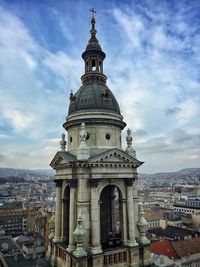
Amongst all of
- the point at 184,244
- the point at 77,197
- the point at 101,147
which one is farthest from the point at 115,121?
the point at 184,244

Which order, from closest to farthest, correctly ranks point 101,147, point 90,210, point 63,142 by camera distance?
point 90,210 → point 101,147 → point 63,142

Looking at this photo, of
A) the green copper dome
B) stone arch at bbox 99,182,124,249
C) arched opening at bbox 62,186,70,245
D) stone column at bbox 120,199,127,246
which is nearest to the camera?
stone column at bbox 120,199,127,246

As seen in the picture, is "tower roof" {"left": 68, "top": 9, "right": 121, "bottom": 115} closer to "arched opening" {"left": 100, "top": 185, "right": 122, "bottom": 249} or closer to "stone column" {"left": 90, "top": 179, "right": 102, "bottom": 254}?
"stone column" {"left": 90, "top": 179, "right": 102, "bottom": 254}

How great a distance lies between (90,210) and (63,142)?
26.6 ft

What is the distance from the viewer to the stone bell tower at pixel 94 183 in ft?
74.1

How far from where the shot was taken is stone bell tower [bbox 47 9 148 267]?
22594mm


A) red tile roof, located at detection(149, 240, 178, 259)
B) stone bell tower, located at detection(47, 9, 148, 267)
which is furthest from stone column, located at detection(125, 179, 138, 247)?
red tile roof, located at detection(149, 240, 178, 259)

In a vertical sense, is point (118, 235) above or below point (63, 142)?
below

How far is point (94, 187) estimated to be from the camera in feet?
76.3

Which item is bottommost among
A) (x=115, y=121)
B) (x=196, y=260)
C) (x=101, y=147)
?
(x=196, y=260)

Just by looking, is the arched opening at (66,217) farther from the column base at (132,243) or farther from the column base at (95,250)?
the column base at (132,243)

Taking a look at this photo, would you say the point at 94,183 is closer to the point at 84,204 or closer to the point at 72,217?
the point at 84,204

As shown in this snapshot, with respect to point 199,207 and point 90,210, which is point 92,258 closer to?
point 90,210

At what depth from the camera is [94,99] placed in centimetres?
2597
